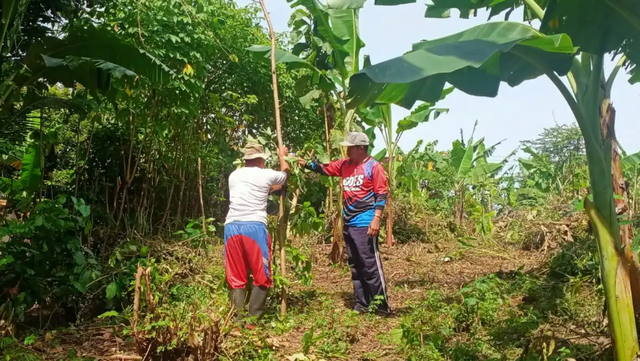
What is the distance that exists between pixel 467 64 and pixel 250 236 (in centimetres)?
232

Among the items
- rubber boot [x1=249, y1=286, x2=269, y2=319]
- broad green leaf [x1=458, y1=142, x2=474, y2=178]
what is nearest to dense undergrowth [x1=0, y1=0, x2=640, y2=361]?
rubber boot [x1=249, y1=286, x2=269, y2=319]

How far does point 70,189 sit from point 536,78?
192 inches

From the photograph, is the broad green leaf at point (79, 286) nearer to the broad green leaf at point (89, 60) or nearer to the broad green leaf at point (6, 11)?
the broad green leaf at point (89, 60)

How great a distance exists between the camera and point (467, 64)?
2.49m

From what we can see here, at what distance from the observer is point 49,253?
13.2ft

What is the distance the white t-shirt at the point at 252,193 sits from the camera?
13.9 feet

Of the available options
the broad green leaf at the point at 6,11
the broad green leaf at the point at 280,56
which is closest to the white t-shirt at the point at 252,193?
the broad green leaf at the point at 280,56

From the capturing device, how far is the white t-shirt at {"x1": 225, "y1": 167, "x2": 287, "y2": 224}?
4223 millimetres

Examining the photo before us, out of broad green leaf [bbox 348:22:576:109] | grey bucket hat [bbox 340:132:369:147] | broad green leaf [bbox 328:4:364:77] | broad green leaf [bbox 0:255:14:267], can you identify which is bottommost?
broad green leaf [bbox 0:255:14:267]

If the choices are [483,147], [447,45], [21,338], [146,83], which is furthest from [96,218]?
[483,147]

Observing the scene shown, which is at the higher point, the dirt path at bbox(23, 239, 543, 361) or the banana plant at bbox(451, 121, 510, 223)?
the banana plant at bbox(451, 121, 510, 223)

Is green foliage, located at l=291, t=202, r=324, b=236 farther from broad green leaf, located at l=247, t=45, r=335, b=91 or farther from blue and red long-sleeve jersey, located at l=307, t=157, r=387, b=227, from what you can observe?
broad green leaf, located at l=247, t=45, r=335, b=91

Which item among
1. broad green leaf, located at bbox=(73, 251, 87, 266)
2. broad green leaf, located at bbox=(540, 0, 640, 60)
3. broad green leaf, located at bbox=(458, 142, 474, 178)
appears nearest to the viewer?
broad green leaf, located at bbox=(540, 0, 640, 60)

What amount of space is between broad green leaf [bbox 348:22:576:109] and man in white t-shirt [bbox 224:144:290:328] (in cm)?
133
